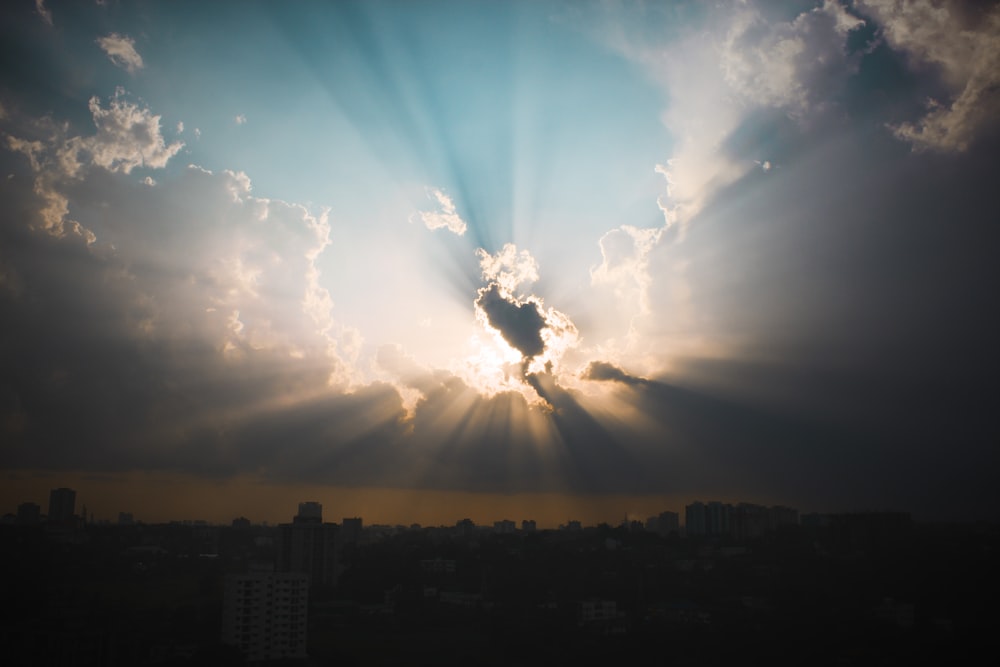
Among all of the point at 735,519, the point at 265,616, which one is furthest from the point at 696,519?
the point at 265,616

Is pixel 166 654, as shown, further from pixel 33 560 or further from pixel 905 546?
pixel 905 546

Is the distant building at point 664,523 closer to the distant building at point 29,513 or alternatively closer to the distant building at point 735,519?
the distant building at point 735,519

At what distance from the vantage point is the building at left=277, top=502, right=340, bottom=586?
4178 centimetres

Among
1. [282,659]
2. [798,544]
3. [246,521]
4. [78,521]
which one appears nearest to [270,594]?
[282,659]

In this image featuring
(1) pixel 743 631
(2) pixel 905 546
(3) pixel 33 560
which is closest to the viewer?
(1) pixel 743 631

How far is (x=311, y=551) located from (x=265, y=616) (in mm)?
18233

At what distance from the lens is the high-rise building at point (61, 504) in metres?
57.9

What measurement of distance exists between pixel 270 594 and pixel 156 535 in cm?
4495

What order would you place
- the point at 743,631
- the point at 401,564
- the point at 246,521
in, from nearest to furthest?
the point at 743,631, the point at 401,564, the point at 246,521

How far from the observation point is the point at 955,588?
104 feet

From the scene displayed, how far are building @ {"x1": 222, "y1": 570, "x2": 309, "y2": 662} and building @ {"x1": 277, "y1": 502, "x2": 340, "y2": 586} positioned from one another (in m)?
17.3

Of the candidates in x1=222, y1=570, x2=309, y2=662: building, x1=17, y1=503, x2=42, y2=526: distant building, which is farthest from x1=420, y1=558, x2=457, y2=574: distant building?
x1=17, y1=503, x2=42, y2=526: distant building

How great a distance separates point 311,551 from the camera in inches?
1654

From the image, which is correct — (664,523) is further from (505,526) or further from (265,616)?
(265,616)
